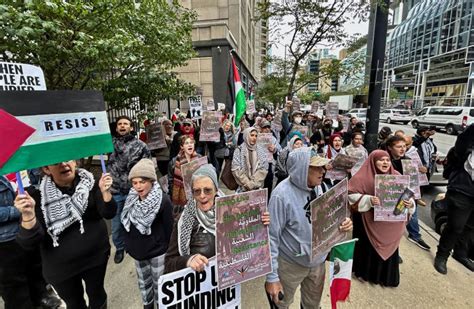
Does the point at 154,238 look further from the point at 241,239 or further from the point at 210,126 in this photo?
the point at 210,126

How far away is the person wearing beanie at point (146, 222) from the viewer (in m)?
2.11

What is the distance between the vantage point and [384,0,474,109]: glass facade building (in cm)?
3772

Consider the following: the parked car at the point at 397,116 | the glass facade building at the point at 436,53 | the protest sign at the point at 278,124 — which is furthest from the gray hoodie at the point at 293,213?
the glass facade building at the point at 436,53

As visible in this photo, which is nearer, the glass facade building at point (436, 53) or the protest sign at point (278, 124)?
the protest sign at point (278, 124)

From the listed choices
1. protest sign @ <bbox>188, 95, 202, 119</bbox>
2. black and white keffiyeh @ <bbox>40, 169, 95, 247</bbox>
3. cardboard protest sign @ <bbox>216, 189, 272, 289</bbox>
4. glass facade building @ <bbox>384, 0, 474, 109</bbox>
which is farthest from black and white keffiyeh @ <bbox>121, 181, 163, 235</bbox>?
glass facade building @ <bbox>384, 0, 474, 109</bbox>

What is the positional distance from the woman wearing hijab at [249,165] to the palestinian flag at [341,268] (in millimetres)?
1884

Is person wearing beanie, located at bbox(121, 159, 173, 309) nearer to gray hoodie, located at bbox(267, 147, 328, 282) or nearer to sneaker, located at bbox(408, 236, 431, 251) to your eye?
gray hoodie, located at bbox(267, 147, 328, 282)

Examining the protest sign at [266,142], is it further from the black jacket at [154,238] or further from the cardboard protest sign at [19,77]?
the cardboard protest sign at [19,77]

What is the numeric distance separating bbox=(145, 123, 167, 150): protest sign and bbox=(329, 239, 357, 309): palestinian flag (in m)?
3.96

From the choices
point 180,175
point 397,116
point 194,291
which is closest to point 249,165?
point 180,175

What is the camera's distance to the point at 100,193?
2088 millimetres

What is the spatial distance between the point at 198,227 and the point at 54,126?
1204mm

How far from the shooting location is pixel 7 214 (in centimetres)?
215

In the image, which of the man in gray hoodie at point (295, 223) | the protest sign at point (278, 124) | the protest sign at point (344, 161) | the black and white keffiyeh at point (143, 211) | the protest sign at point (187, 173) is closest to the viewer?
the man in gray hoodie at point (295, 223)
